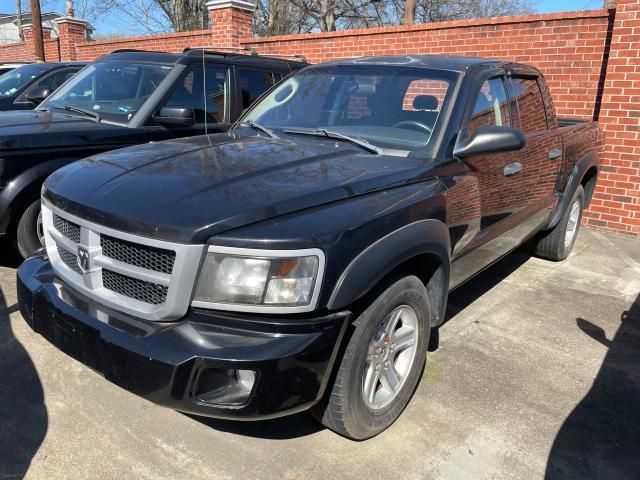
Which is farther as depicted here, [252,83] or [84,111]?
[252,83]

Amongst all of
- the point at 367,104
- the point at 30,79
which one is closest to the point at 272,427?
the point at 367,104

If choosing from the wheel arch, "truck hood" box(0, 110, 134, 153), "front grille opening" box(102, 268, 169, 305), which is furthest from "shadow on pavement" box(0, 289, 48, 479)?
the wheel arch

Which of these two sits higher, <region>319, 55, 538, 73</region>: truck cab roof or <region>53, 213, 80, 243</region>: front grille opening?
<region>319, 55, 538, 73</region>: truck cab roof

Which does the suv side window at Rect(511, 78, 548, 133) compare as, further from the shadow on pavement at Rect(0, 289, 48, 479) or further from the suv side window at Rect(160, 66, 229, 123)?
the shadow on pavement at Rect(0, 289, 48, 479)

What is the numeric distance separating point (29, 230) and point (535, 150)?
3994 mm

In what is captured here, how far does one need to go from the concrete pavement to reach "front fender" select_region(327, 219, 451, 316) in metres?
0.86

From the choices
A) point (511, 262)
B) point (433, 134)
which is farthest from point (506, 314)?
point (433, 134)

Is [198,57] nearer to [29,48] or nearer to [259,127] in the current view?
[259,127]

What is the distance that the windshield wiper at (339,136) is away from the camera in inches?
125

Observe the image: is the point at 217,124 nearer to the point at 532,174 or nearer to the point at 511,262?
the point at 532,174

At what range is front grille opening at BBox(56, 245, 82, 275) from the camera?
2580 mm

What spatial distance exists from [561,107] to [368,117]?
4796 millimetres

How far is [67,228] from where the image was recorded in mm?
2627

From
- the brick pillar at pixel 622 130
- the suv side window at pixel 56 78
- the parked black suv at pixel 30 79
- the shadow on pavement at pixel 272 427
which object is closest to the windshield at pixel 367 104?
the shadow on pavement at pixel 272 427
